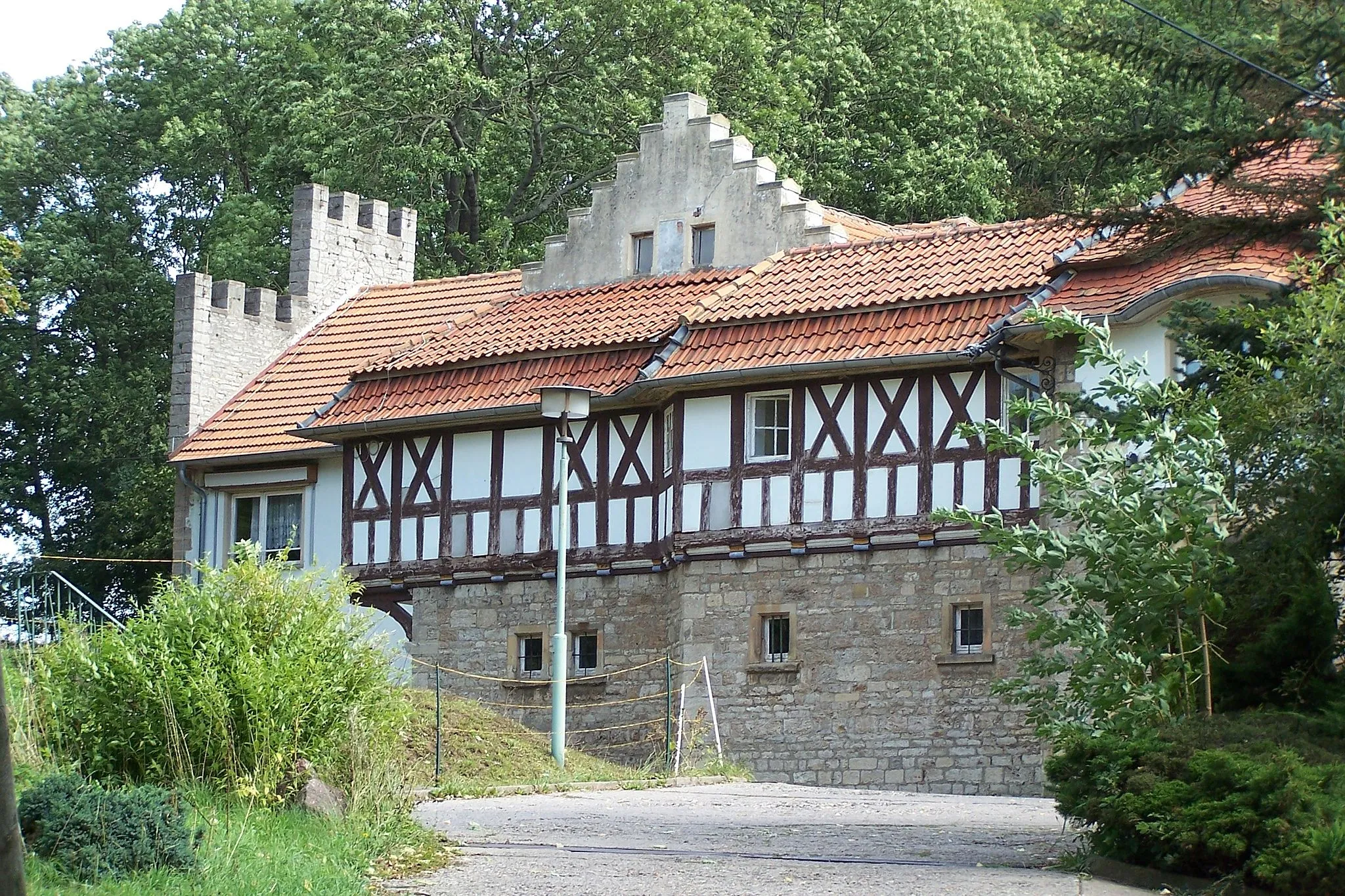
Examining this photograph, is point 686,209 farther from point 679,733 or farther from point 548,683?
point 679,733

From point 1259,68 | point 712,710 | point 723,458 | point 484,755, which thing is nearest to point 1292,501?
point 1259,68

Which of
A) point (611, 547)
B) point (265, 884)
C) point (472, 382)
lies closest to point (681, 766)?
point (611, 547)

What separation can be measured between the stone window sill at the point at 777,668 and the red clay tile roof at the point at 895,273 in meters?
4.58

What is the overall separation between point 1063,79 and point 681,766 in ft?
74.6

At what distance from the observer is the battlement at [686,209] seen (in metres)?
33.4

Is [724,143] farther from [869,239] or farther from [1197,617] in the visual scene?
[1197,617]

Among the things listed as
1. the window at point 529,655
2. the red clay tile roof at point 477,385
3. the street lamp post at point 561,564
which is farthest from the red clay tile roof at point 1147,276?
the window at point 529,655

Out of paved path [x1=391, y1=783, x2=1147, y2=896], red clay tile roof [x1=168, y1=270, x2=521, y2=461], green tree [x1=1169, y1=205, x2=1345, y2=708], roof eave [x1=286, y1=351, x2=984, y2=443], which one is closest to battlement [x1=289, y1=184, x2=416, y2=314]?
red clay tile roof [x1=168, y1=270, x2=521, y2=461]

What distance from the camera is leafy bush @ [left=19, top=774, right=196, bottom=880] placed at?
42.8ft

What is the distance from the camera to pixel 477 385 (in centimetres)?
3316

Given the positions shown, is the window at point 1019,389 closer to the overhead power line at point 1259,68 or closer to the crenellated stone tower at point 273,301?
the overhead power line at point 1259,68

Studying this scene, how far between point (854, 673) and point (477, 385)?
770cm

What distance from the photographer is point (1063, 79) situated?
45.6 meters

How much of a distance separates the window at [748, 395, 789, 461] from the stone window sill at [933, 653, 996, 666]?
3589 millimetres
